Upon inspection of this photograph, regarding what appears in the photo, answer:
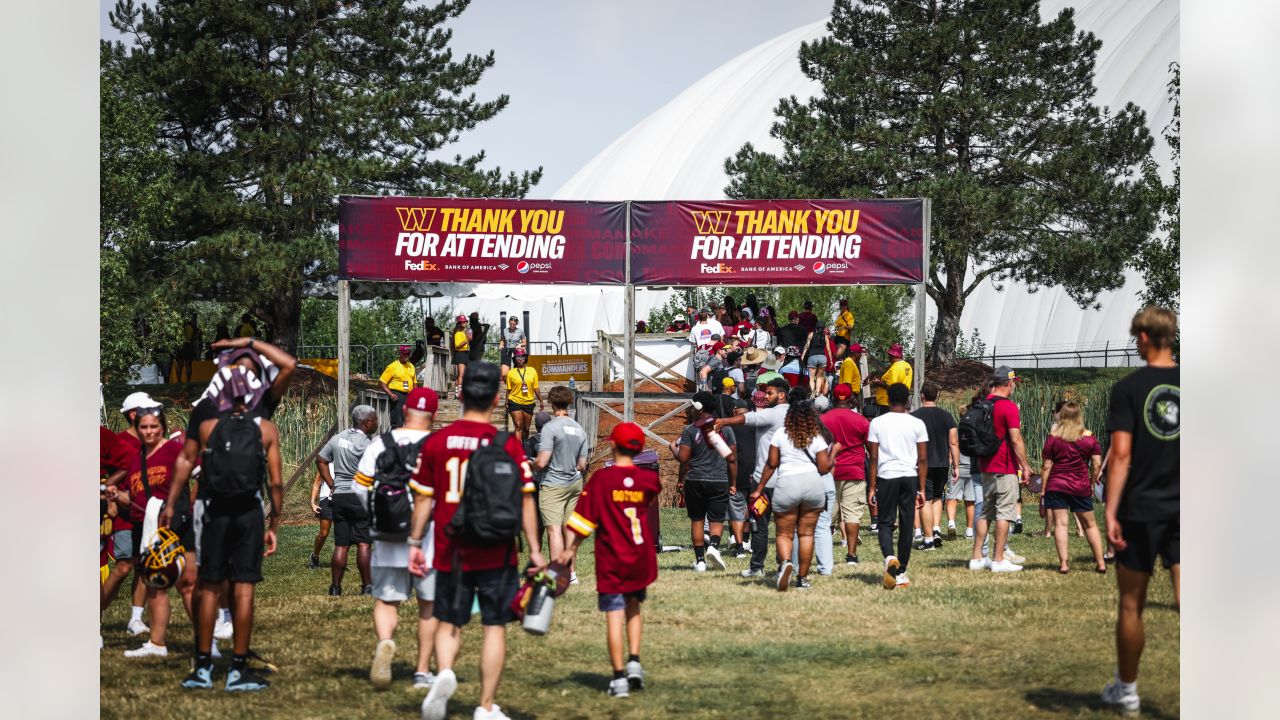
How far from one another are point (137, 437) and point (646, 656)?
14.4 ft

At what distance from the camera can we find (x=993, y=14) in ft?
121

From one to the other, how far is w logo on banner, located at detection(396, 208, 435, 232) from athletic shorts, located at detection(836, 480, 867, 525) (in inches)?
371

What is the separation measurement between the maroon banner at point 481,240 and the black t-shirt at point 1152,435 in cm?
1400

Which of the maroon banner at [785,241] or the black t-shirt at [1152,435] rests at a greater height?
the maroon banner at [785,241]

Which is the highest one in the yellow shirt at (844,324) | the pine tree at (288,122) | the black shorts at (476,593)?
the pine tree at (288,122)

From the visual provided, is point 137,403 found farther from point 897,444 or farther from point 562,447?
point 897,444

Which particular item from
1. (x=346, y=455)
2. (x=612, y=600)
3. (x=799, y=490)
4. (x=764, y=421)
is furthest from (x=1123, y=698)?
(x=346, y=455)

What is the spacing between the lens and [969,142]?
38.9 metres

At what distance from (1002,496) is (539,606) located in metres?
7.13

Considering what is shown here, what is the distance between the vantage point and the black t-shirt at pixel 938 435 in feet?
52.0

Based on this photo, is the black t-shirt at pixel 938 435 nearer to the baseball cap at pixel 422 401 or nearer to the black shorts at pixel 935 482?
the black shorts at pixel 935 482

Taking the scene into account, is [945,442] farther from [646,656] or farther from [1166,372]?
[1166,372]

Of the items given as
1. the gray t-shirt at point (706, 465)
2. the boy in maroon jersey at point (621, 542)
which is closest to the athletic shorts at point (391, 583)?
the boy in maroon jersey at point (621, 542)

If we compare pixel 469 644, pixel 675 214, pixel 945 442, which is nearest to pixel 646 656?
pixel 469 644
